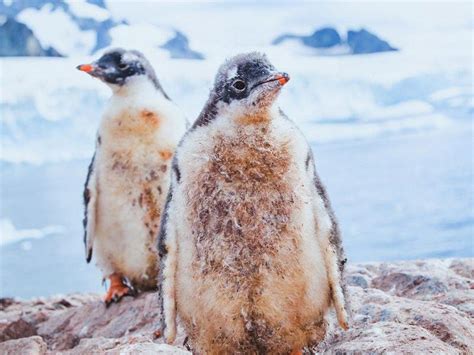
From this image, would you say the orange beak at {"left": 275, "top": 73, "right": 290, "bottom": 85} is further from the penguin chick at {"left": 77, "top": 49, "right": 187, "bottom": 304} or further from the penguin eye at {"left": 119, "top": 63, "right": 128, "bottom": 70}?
the penguin eye at {"left": 119, "top": 63, "right": 128, "bottom": 70}

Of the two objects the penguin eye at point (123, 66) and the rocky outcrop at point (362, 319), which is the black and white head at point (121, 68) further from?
the rocky outcrop at point (362, 319)

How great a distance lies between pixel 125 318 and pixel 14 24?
2.53 meters

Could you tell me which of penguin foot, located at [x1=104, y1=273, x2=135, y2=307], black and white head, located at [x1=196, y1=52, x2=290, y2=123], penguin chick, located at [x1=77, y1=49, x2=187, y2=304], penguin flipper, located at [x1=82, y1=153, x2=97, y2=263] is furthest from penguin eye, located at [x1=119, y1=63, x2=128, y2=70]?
black and white head, located at [x1=196, y1=52, x2=290, y2=123]

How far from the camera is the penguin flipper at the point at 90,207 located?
2.80 metres

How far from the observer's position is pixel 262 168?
1537mm

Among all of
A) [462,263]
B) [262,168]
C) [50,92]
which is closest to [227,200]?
[262,168]

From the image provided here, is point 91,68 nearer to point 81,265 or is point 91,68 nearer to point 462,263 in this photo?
point 81,265

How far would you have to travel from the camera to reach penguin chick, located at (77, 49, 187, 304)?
2.65m

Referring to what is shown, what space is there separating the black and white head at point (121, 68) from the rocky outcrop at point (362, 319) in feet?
2.68

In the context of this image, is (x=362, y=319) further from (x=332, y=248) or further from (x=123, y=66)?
(x=123, y=66)

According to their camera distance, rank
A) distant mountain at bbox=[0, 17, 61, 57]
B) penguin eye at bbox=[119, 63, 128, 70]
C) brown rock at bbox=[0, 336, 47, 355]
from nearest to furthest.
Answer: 1. brown rock at bbox=[0, 336, 47, 355]
2. penguin eye at bbox=[119, 63, 128, 70]
3. distant mountain at bbox=[0, 17, 61, 57]

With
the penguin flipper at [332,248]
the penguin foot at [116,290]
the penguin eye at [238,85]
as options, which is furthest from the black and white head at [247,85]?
the penguin foot at [116,290]

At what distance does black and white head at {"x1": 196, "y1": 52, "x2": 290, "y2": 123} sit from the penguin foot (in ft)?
4.45

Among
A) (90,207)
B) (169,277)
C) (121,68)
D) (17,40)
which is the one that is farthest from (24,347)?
(17,40)
